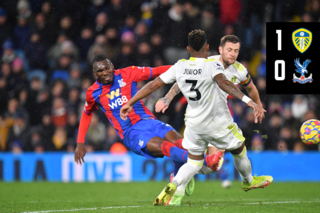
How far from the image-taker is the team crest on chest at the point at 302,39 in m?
11.9

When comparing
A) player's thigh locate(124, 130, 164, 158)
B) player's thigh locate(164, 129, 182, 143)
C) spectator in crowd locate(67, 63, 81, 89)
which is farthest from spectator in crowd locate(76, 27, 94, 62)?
player's thigh locate(164, 129, 182, 143)

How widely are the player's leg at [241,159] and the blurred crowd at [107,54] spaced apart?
4847mm

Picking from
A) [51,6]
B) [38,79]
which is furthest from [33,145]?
[51,6]

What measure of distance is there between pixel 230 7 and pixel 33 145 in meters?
6.25

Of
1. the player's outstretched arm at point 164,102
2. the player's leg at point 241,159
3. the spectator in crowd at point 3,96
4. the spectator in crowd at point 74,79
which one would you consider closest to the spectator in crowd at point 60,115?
the spectator in crowd at point 74,79

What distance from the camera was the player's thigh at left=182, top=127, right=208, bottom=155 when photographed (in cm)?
504

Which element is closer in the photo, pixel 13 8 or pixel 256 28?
pixel 256 28

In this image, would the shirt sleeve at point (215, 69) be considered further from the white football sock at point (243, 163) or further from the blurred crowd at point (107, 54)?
the blurred crowd at point (107, 54)

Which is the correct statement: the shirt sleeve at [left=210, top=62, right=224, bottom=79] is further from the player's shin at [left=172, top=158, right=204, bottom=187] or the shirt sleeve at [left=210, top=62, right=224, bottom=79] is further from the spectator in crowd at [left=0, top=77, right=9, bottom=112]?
the spectator in crowd at [left=0, top=77, right=9, bottom=112]

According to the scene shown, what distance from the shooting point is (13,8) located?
13086 millimetres

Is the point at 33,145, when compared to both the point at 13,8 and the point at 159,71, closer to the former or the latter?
the point at 13,8

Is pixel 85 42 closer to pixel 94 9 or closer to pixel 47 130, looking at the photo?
pixel 94 9

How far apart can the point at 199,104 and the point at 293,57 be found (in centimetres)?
804

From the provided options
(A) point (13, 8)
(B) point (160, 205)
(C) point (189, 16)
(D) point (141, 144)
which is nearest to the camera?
(B) point (160, 205)
